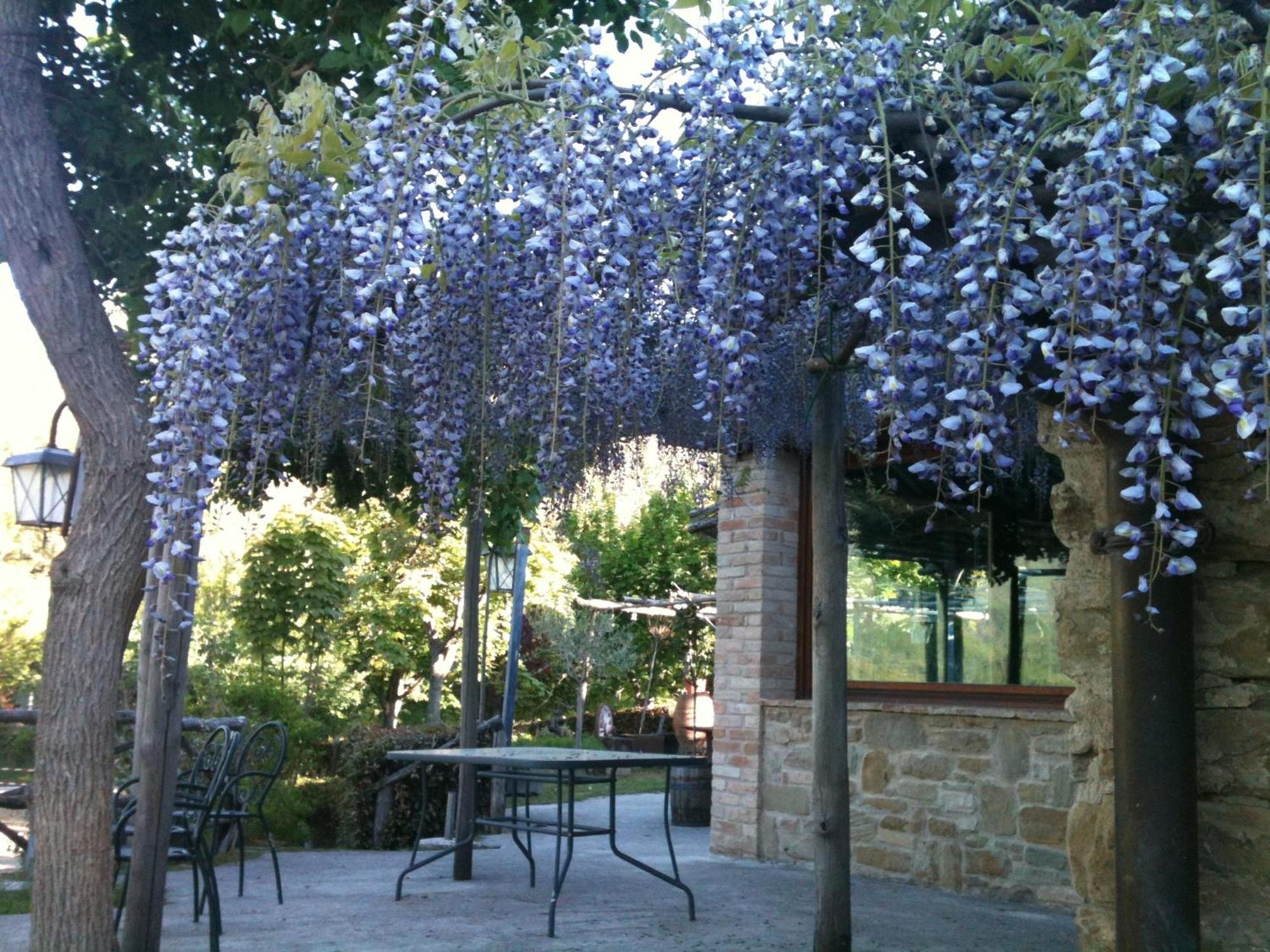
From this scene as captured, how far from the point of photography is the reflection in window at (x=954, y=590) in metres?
5.73

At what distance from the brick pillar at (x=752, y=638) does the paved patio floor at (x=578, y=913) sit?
314 mm

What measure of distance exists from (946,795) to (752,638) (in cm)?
138

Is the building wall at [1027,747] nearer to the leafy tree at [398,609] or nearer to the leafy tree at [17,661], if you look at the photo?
the leafy tree at [398,609]

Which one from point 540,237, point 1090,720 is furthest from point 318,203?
point 1090,720

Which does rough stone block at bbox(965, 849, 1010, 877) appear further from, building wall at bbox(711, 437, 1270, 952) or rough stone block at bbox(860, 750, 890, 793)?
rough stone block at bbox(860, 750, 890, 793)

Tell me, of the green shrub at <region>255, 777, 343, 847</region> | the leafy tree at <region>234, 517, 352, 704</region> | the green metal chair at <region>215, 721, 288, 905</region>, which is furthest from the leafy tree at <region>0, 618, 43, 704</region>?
the green metal chair at <region>215, 721, 288, 905</region>

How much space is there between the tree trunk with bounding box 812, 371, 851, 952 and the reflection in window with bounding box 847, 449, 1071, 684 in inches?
86.8

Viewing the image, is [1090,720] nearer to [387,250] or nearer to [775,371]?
[775,371]

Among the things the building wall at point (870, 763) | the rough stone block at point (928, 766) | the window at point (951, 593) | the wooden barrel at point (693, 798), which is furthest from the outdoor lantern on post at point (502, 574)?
the rough stone block at point (928, 766)

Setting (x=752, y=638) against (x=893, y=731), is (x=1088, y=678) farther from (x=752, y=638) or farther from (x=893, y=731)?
(x=752, y=638)

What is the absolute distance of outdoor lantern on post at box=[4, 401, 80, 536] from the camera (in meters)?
4.76

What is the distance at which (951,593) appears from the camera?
614 centimetres

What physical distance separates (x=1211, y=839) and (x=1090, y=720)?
36cm

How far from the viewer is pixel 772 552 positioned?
6633 millimetres
